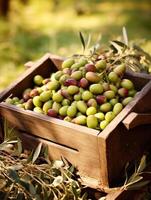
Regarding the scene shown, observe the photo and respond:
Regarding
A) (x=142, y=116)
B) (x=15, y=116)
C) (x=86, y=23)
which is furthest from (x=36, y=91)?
(x=86, y=23)

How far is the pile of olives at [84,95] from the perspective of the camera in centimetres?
154

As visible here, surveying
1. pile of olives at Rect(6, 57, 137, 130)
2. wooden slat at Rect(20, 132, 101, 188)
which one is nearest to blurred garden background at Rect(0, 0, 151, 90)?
pile of olives at Rect(6, 57, 137, 130)

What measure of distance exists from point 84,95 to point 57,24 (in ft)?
9.95

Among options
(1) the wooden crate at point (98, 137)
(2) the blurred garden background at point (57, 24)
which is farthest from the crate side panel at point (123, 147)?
(2) the blurred garden background at point (57, 24)

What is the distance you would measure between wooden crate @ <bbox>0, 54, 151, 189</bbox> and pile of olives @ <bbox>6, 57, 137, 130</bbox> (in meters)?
0.05

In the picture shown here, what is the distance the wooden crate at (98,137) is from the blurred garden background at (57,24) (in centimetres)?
141

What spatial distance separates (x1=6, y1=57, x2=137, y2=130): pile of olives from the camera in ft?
5.05

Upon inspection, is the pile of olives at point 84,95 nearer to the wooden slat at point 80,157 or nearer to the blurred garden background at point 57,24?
the wooden slat at point 80,157

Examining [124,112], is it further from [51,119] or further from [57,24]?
[57,24]

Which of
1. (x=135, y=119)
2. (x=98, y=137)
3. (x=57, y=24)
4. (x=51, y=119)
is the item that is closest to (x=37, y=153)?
(x=51, y=119)

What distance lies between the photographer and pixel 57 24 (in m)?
4.52

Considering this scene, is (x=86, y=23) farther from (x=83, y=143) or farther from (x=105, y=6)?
(x=83, y=143)

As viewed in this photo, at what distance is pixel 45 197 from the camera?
4.78 ft

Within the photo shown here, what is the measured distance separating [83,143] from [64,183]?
153 mm
